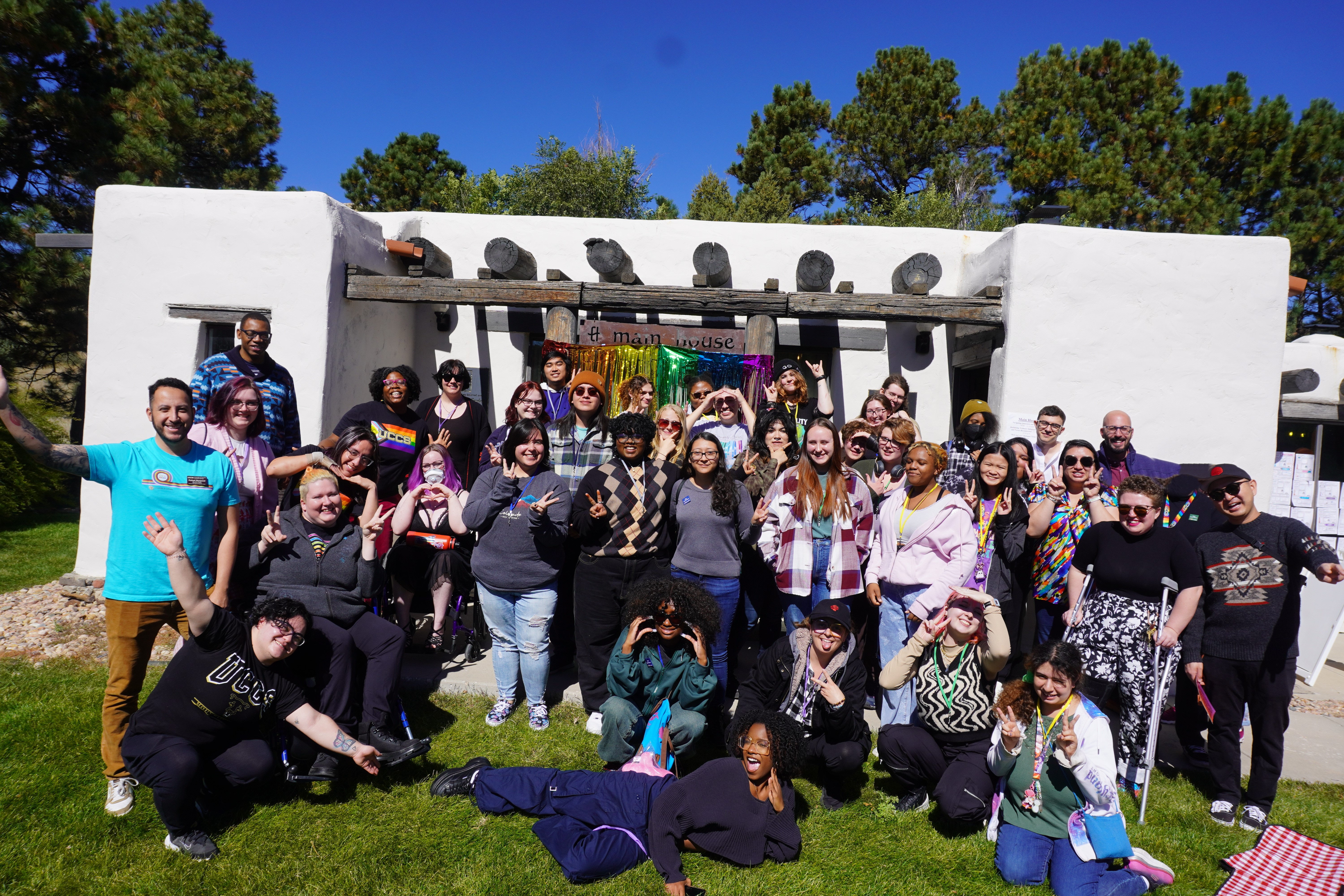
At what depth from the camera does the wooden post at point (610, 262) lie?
21.7 ft

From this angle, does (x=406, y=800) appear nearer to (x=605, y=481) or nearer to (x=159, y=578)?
(x=159, y=578)

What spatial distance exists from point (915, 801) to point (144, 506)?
3.75m

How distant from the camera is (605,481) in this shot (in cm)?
424

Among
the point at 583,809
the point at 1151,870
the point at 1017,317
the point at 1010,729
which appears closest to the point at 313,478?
the point at 583,809

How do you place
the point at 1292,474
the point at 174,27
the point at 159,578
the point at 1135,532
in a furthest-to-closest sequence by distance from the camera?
the point at 174,27 < the point at 1292,474 < the point at 1135,532 < the point at 159,578

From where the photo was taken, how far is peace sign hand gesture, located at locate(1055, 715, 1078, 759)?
309cm

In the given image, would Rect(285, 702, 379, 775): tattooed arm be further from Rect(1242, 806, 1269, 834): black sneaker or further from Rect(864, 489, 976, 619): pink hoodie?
Rect(1242, 806, 1269, 834): black sneaker

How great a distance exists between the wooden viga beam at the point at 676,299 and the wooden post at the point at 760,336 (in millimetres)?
70

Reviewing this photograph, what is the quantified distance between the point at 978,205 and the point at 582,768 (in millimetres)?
21185

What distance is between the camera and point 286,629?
3227mm

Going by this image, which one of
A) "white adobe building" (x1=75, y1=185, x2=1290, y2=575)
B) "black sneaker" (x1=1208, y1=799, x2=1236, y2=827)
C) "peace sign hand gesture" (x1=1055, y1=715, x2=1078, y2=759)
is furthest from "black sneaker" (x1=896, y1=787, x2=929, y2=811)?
"white adobe building" (x1=75, y1=185, x2=1290, y2=575)

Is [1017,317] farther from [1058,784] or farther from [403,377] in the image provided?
[403,377]

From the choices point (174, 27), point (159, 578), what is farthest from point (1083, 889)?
point (174, 27)

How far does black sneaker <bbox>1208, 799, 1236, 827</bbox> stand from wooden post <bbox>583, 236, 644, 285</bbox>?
536cm
